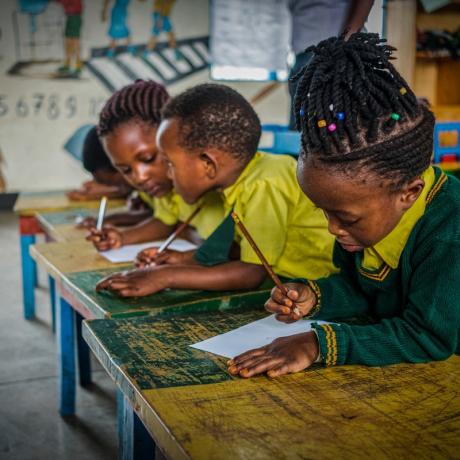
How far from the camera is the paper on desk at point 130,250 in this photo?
5.88 feet

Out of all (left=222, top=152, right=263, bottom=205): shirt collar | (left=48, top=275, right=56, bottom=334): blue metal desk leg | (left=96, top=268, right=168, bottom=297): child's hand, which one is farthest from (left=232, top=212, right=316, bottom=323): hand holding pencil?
(left=48, top=275, right=56, bottom=334): blue metal desk leg

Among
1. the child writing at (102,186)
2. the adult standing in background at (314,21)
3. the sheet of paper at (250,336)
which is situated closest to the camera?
the sheet of paper at (250,336)

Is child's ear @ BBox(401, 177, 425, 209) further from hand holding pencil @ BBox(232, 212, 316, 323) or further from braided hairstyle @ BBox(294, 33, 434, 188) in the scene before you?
hand holding pencil @ BBox(232, 212, 316, 323)

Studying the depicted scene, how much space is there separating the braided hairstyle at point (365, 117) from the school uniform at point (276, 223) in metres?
0.56

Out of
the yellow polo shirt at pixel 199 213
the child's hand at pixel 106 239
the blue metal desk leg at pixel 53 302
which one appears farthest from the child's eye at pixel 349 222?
the blue metal desk leg at pixel 53 302

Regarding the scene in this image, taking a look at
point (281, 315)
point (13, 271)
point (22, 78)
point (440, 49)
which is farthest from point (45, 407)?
point (22, 78)

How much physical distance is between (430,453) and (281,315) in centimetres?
47

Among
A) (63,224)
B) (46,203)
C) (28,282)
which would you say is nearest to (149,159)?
(63,224)

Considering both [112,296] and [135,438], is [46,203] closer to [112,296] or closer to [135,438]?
[112,296]

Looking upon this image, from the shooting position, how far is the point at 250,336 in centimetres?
110

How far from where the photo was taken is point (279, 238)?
153 centimetres

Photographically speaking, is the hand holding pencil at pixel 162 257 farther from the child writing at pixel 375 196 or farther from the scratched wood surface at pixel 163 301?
the child writing at pixel 375 196

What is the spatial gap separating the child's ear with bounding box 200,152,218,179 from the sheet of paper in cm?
53

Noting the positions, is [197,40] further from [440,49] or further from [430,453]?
[430,453]
